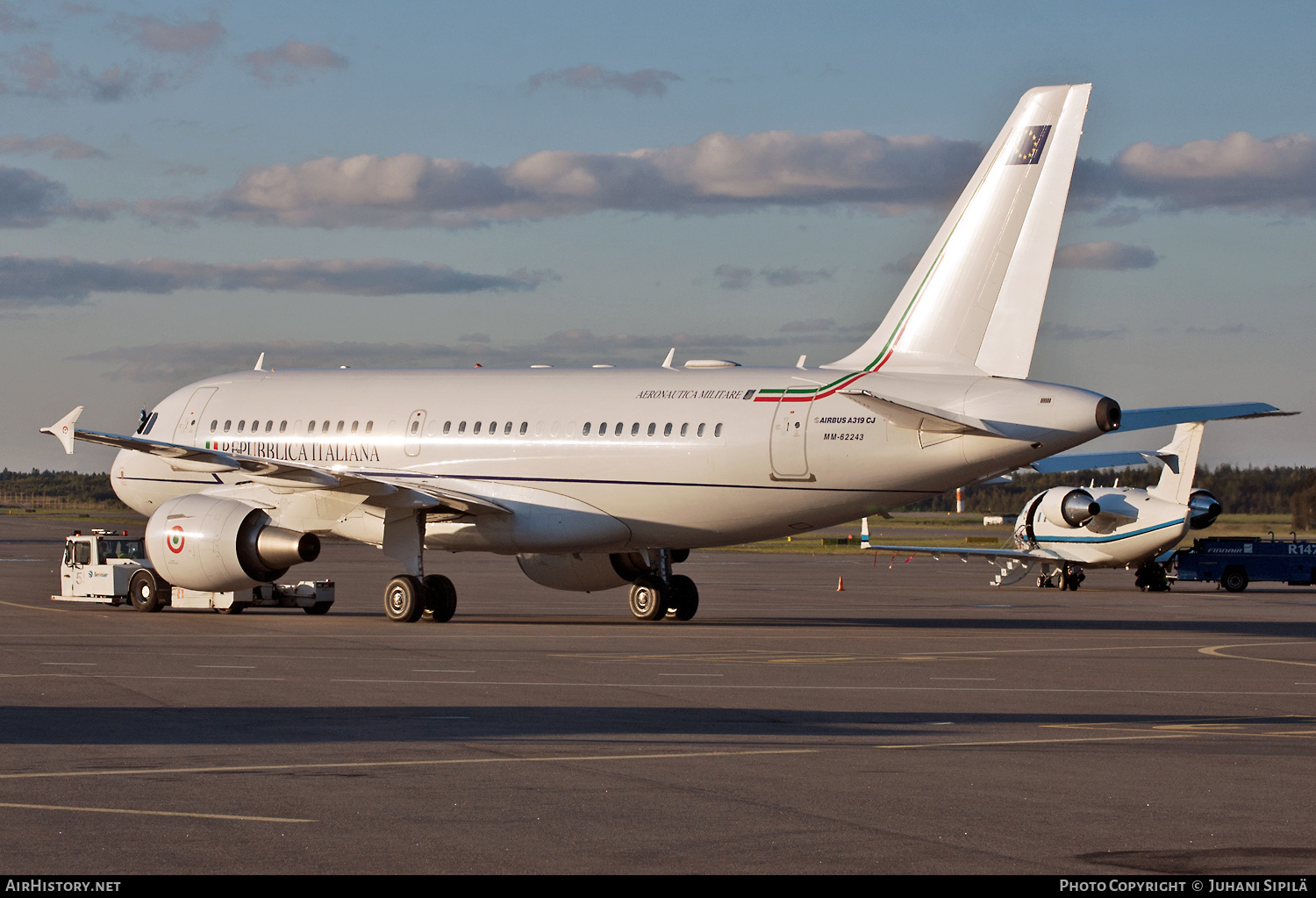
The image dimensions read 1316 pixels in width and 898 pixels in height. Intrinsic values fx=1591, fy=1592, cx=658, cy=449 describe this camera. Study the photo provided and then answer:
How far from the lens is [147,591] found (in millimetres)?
33906

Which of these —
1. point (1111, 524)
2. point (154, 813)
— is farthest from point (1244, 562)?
point (154, 813)

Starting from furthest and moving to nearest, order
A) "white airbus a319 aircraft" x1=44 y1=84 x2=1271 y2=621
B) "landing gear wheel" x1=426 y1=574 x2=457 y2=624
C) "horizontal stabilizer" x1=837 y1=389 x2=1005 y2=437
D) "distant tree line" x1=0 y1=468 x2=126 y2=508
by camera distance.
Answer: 1. "distant tree line" x1=0 y1=468 x2=126 y2=508
2. "landing gear wheel" x1=426 y1=574 x2=457 y2=624
3. "white airbus a319 aircraft" x1=44 y1=84 x2=1271 y2=621
4. "horizontal stabilizer" x1=837 y1=389 x2=1005 y2=437

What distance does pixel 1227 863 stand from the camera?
9.10m

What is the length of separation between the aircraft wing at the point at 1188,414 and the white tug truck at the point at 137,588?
16890 millimetres

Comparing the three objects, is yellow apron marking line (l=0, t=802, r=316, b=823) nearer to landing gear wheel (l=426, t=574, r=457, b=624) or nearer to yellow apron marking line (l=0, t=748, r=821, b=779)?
yellow apron marking line (l=0, t=748, r=821, b=779)

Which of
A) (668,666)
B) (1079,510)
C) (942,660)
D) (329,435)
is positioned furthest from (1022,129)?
(1079,510)

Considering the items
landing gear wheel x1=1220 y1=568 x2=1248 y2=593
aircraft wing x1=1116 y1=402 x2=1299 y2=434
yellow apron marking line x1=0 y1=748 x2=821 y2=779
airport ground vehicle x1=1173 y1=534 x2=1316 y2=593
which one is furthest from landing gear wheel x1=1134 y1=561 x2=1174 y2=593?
yellow apron marking line x1=0 y1=748 x2=821 y2=779

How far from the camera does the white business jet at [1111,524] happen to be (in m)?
49.0

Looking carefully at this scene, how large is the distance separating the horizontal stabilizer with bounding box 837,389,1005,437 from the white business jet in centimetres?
2170

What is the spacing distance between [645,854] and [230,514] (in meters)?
23.4

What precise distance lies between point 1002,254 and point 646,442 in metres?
7.47

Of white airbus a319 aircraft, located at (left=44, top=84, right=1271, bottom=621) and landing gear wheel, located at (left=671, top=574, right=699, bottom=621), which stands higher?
white airbus a319 aircraft, located at (left=44, top=84, right=1271, bottom=621)

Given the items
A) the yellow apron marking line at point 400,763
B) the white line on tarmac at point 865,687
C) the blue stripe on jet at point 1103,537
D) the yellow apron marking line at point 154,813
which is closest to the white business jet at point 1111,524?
the blue stripe on jet at point 1103,537

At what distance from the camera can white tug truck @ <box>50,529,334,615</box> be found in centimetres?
3384
